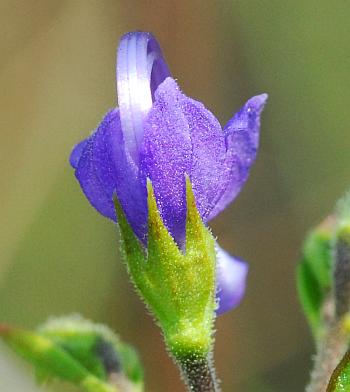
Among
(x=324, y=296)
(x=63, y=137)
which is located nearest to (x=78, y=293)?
(x=63, y=137)

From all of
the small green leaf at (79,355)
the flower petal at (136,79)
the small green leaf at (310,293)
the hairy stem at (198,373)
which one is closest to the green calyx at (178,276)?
the hairy stem at (198,373)

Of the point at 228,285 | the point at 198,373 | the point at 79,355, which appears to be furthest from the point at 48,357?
the point at 198,373

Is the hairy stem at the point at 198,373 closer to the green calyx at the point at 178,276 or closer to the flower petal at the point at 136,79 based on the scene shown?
the green calyx at the point at 178,276

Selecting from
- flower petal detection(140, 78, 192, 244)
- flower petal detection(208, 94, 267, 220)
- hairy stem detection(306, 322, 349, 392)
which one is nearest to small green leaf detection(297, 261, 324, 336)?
hairy stem detection(306, 322, 349, 392)

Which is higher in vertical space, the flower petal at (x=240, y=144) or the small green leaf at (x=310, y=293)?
the flower petal at (x=240, y=144)

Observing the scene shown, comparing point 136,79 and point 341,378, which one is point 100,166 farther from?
point 341,378

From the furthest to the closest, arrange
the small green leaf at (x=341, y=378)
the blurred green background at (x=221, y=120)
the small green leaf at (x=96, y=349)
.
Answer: the blurred green background at (x=221, y=120) < the small green leaf at (x=96, y=349) < the small green leaf at (x=341, y=378)

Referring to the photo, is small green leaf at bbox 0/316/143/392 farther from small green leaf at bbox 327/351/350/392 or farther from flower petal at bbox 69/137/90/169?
small green leaf at bbox 327/351/350/392
